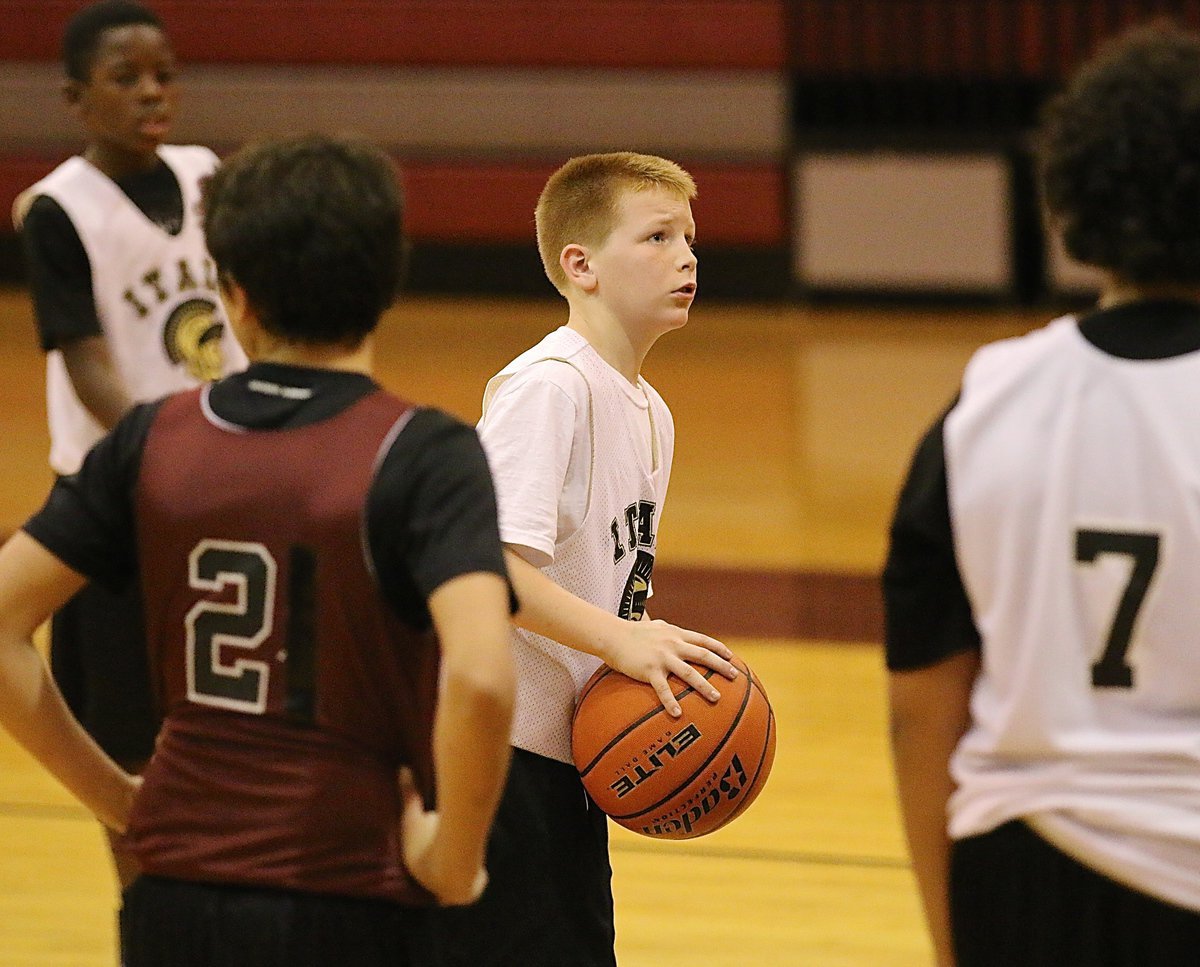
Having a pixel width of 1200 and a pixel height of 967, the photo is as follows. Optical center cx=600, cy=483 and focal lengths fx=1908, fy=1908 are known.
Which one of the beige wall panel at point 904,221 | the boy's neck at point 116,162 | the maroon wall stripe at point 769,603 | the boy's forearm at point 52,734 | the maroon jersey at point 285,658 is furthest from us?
the beige wall panel at point 904,221

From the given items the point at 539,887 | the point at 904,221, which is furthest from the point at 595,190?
the point at 904,221

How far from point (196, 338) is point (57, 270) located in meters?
0.28

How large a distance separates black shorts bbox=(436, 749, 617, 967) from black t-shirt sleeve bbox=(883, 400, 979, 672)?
3.16 feet

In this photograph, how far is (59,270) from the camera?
11.6 ft

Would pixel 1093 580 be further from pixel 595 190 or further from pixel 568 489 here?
pixel 595 190

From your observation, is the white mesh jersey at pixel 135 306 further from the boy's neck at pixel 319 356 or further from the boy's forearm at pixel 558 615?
the boy's neck at pixel 319 356

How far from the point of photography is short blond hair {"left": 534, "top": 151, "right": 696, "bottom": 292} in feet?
9.29

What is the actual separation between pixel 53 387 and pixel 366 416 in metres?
1.95

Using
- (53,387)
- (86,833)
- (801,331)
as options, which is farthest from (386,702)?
(801,331)

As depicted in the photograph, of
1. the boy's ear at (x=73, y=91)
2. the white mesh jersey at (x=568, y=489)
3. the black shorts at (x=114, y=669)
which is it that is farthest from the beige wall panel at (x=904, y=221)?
the white mesh jersey at (x=568, y=489)

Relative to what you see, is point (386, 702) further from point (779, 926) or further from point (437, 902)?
point (779, 926)

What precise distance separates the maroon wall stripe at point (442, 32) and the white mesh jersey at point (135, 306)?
9346 millimetres

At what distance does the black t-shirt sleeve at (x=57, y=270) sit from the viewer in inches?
137

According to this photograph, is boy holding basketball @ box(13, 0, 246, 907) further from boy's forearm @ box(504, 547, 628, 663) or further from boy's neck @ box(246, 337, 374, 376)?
boy's neck @ box(246, 337, 374, 376)
